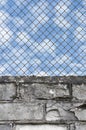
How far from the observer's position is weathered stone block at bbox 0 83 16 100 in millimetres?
5051

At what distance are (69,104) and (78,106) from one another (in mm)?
104

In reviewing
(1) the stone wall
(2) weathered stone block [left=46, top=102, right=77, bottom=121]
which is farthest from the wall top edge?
(2) weathered stone block [left=46, top=102, right=77, bottom=121]

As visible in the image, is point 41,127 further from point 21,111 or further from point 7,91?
point 7,91

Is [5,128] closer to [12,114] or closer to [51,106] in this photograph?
[12,114]

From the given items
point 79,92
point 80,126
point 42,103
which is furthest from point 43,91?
point 80,126

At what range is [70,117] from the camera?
4973mm

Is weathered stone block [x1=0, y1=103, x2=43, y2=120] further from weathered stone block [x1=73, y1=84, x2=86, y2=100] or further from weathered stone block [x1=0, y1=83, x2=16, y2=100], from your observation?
weathered stone block [x1=73, y1=84, x2=86, y2=100]

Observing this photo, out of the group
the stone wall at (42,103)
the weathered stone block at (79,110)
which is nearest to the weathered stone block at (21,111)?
the stone wall at (42,103)

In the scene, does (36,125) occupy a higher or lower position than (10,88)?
lower

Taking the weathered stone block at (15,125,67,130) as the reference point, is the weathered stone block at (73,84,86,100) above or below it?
above

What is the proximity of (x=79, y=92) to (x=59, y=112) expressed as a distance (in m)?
0.32

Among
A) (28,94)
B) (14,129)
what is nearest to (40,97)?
(28,94)

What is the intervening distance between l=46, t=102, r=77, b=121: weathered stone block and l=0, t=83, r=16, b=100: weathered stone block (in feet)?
1.42

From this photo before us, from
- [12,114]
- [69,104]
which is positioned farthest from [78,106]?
[12,114]
